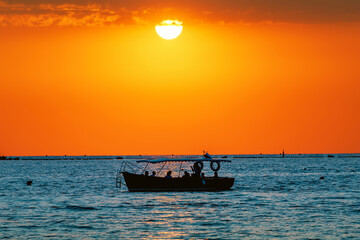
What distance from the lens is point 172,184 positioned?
68.4 metres

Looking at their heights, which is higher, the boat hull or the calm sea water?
the boat hull

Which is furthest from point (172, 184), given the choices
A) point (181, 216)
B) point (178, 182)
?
point (181, 216)

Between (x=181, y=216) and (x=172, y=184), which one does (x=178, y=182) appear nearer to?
(x=172, y=184)

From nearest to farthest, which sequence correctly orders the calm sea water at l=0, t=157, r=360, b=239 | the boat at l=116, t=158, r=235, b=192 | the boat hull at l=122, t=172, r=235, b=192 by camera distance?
the calm sea water at l=0, t=157, r=360, b=239
the boat at l=116, t=158, r=235, b=192
the boat hull at l=122, t=172, r=235, b=192

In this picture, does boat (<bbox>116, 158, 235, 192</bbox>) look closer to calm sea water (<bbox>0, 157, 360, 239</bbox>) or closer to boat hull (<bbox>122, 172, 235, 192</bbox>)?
boat hull (<bbox>122, 172, 235, 192</bbox>)

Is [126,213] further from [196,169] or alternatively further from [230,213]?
[196,169]

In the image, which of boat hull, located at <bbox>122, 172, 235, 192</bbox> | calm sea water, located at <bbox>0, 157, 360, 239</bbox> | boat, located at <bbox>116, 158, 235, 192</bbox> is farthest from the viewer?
boat hull, located at <bbox>122, 172, 235, 192</bbox>

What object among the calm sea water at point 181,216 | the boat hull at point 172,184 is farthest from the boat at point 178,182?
the calm sea water at point 181,216

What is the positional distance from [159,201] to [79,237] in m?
23.0

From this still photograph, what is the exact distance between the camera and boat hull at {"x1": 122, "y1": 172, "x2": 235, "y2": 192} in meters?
68.6

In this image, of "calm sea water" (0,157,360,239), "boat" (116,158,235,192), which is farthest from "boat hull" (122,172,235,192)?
"calm sea water" (0,157,360,239)

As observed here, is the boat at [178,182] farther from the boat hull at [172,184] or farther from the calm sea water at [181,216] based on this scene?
the calm sea water at [181,216]

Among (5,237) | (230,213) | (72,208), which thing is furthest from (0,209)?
(230,213)

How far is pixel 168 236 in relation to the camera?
3822 cm
